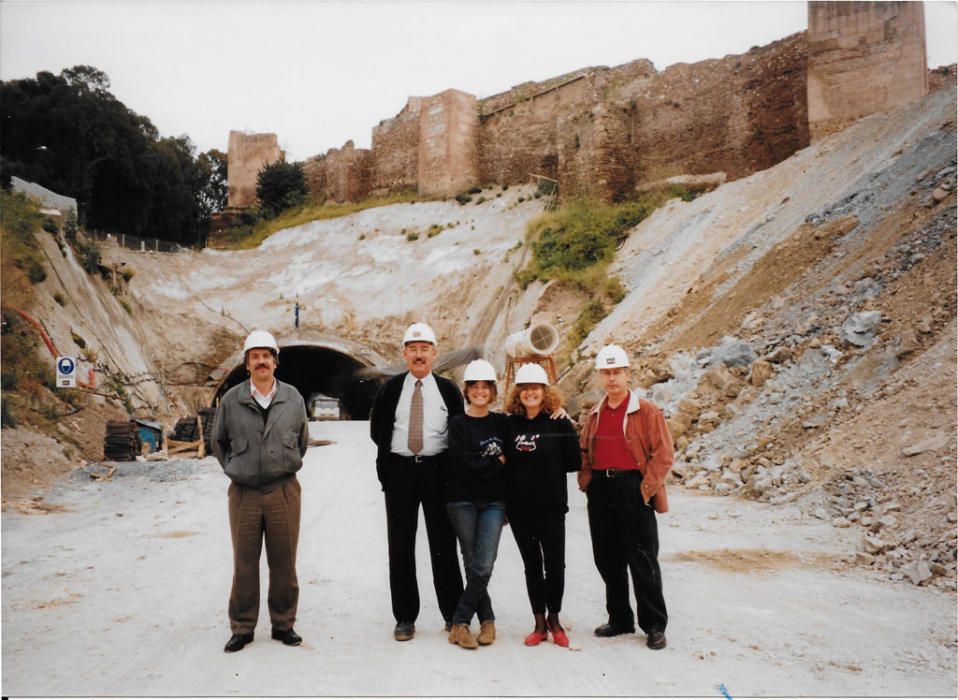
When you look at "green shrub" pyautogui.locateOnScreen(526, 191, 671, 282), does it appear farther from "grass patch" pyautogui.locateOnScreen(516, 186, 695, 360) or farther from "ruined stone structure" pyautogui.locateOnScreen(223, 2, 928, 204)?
"ruined stone structure" pyautogui.locateOnScreen(223, 2, 928, 204)

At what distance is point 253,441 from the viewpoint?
174 inches

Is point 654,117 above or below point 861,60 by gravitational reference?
above

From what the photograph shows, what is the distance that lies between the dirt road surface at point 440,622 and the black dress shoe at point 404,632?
47 millimetres

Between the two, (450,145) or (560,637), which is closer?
(560,637)

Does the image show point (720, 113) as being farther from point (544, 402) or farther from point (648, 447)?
point (544, 402)

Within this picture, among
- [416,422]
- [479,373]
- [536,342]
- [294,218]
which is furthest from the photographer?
[294,218]

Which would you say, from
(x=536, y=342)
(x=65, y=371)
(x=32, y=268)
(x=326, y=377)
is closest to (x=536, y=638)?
(x=536, y=342)

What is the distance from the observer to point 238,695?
11.8 ft

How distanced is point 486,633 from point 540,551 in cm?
55

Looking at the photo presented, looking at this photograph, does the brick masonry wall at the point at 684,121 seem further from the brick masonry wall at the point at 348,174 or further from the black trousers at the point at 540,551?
the black trousers at the point at 540,551

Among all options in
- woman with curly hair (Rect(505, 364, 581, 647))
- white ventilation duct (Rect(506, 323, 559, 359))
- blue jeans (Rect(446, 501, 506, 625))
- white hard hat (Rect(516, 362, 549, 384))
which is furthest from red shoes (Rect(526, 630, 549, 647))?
white ventilation duct (Rect(506, 323, 559, 359))

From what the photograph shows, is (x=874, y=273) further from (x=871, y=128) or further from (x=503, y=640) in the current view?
(x=503, y=640)

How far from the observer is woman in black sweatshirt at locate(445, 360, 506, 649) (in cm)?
430

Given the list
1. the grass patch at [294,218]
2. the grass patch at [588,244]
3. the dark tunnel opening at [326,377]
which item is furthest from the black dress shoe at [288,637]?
the grass patch at [294,218]
